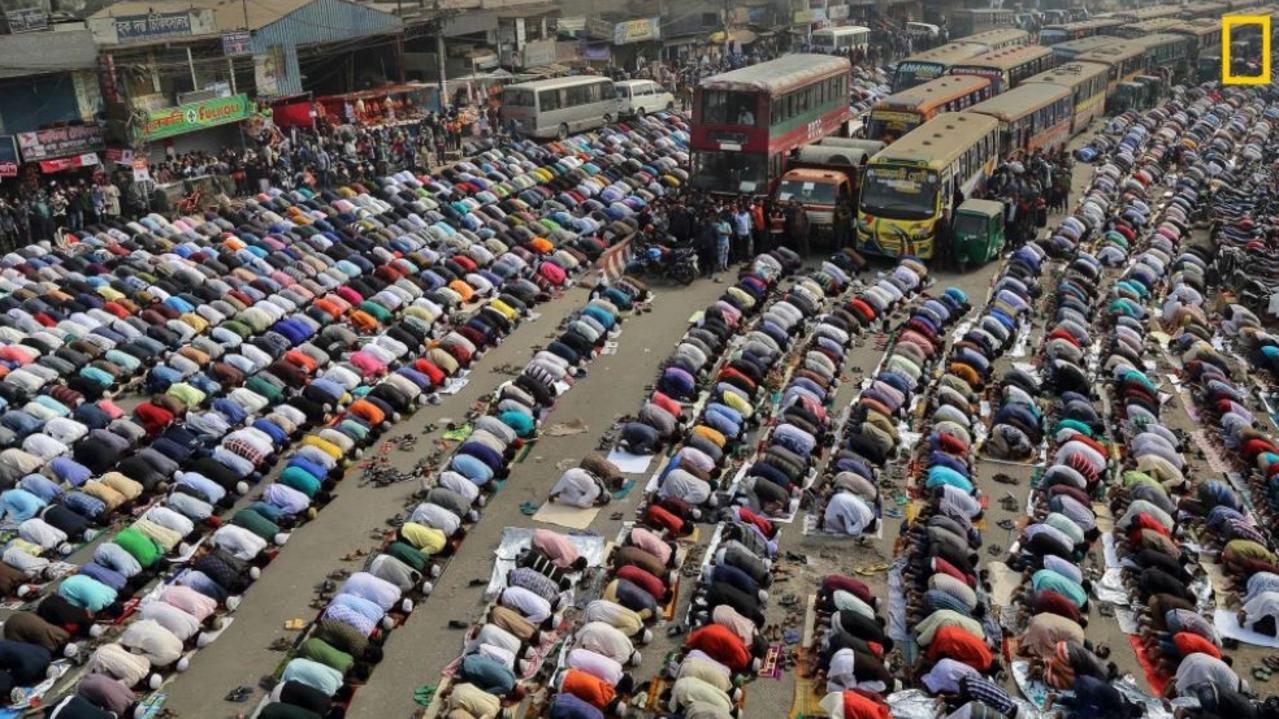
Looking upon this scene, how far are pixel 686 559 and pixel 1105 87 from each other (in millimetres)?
38900

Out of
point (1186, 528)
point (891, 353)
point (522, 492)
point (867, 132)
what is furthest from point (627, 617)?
point (867, 132)

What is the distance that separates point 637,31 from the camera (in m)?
53.6

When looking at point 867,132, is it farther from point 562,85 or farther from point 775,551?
point 775,551

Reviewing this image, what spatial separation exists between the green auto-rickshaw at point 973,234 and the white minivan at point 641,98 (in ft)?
61.7

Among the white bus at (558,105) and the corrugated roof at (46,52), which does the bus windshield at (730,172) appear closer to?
the white bus at (558,105)

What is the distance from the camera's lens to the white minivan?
141 feet

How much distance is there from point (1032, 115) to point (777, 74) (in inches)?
370

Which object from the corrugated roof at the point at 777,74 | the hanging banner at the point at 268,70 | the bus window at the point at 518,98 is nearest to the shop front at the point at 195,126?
the hanging banner at the point at 268,70

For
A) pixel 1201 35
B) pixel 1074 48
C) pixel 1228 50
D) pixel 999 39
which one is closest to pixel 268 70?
pixel 999 39

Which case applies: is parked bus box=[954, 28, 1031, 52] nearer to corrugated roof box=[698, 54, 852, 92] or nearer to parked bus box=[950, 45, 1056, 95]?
parked bus box=[950, 45, 1056, 95]

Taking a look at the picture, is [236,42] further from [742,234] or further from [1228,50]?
[1228,50]

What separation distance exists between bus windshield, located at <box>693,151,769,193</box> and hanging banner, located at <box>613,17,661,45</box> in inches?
1000

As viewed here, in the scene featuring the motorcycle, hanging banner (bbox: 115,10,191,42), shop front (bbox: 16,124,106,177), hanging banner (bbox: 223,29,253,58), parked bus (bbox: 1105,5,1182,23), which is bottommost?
the motorcycle

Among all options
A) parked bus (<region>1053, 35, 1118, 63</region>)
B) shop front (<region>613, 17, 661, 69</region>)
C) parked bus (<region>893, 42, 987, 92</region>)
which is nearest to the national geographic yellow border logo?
parked bus (<region>1053, 35, 1118, 63</region>)
